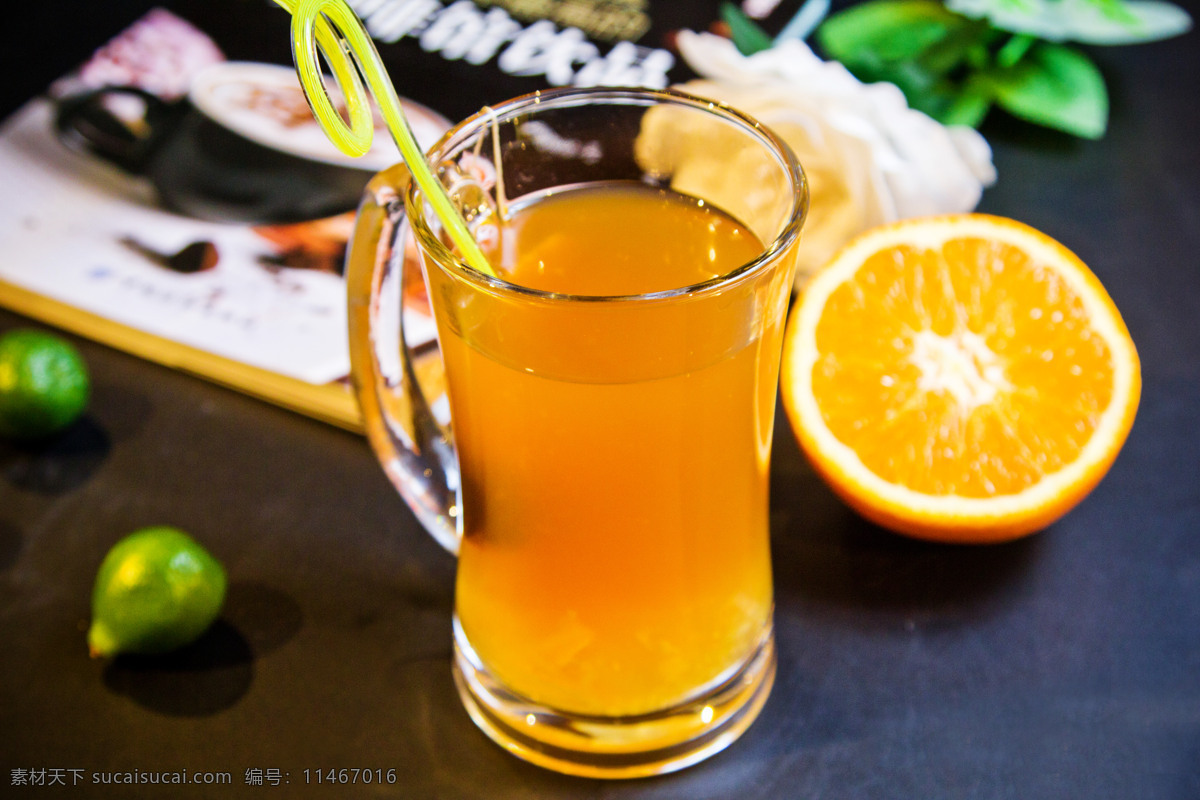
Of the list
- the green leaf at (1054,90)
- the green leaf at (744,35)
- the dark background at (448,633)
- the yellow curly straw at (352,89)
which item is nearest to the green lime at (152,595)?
the dark background at (448,633)

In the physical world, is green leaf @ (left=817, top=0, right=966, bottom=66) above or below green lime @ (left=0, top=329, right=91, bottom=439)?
above

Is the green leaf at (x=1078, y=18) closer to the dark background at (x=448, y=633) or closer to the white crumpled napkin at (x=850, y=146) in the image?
the white crumpled napkin at (x=850, y=146)

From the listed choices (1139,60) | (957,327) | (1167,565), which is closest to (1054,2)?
(1139,60)

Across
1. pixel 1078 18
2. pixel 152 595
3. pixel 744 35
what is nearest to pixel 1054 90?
pixel 1078 18

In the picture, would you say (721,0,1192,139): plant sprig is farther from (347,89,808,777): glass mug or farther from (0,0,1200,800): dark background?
(347,89,808,777): glass mug

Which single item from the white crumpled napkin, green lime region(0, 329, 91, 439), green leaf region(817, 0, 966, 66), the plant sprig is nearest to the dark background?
green lime region(0, 329, 91, 439)

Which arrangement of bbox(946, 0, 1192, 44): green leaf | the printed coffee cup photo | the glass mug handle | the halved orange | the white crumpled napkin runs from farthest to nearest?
1. bbox(946, 0, 1192, 44): green leaf
2. the printed coffee cup photo
3. the white crumpled napkin
4. the halved orange
5. the glass mug handle
